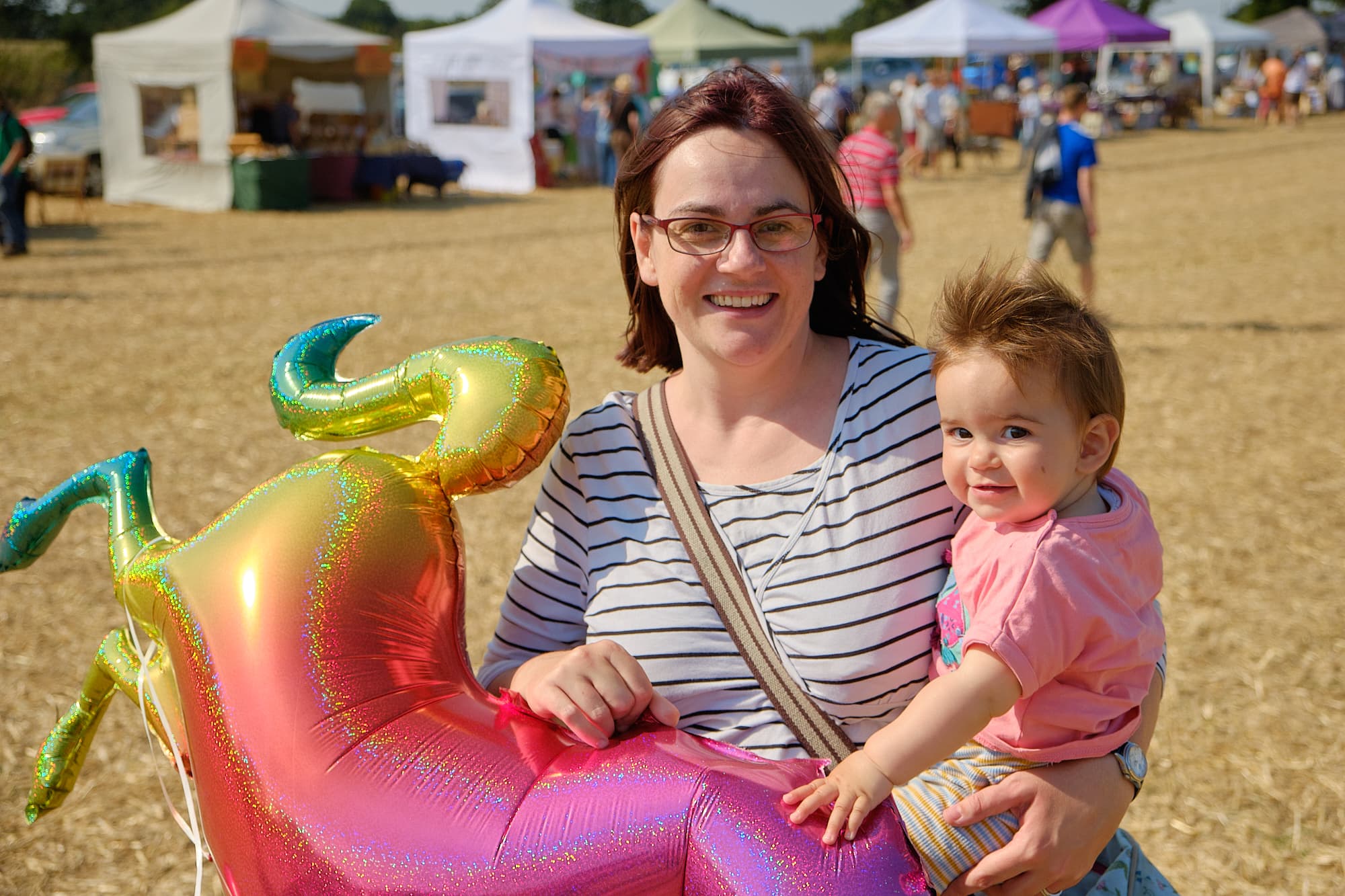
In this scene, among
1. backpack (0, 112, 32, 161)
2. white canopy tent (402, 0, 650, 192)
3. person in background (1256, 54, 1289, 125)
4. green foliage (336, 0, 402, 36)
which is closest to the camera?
backpack (0, 112, 32, 161)

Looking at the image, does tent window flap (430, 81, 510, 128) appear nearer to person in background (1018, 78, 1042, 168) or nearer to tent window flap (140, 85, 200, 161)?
tent window flap (140, 85, 200, 161)

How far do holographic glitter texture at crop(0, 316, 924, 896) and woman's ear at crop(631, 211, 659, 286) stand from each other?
0.97 ft

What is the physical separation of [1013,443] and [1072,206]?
24.2 ft

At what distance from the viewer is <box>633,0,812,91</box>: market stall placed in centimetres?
2698

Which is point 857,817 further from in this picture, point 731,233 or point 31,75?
point 31,75

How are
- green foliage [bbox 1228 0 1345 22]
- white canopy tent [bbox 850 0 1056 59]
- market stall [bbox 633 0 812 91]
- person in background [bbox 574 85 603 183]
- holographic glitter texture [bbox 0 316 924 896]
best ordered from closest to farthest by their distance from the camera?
holographic glitter texture [bbox 0 316 924 896] → person in background [bbox 574 85 603 183] → white canopy tent [bbox 850 0 1056 59] → market stall [bbox 633 0 812 91] → green foliage [bbox 1228 0 1345 22]

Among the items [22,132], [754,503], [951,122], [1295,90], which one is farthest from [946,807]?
[1295,90]

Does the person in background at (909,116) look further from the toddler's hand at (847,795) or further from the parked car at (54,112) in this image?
the toddler's hand at (847,795)

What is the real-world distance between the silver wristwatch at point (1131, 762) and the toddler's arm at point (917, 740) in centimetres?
23

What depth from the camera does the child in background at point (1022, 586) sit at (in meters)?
1.48

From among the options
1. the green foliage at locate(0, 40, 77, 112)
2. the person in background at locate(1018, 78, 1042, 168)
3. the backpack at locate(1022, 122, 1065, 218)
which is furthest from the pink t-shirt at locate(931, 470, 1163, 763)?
the green foliage at locate(0, 40, 77, 112)

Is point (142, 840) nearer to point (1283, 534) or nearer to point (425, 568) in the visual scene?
point (425, 568)

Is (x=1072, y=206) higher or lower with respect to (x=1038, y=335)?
higher

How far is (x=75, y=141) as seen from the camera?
Result: 61.3 feet
